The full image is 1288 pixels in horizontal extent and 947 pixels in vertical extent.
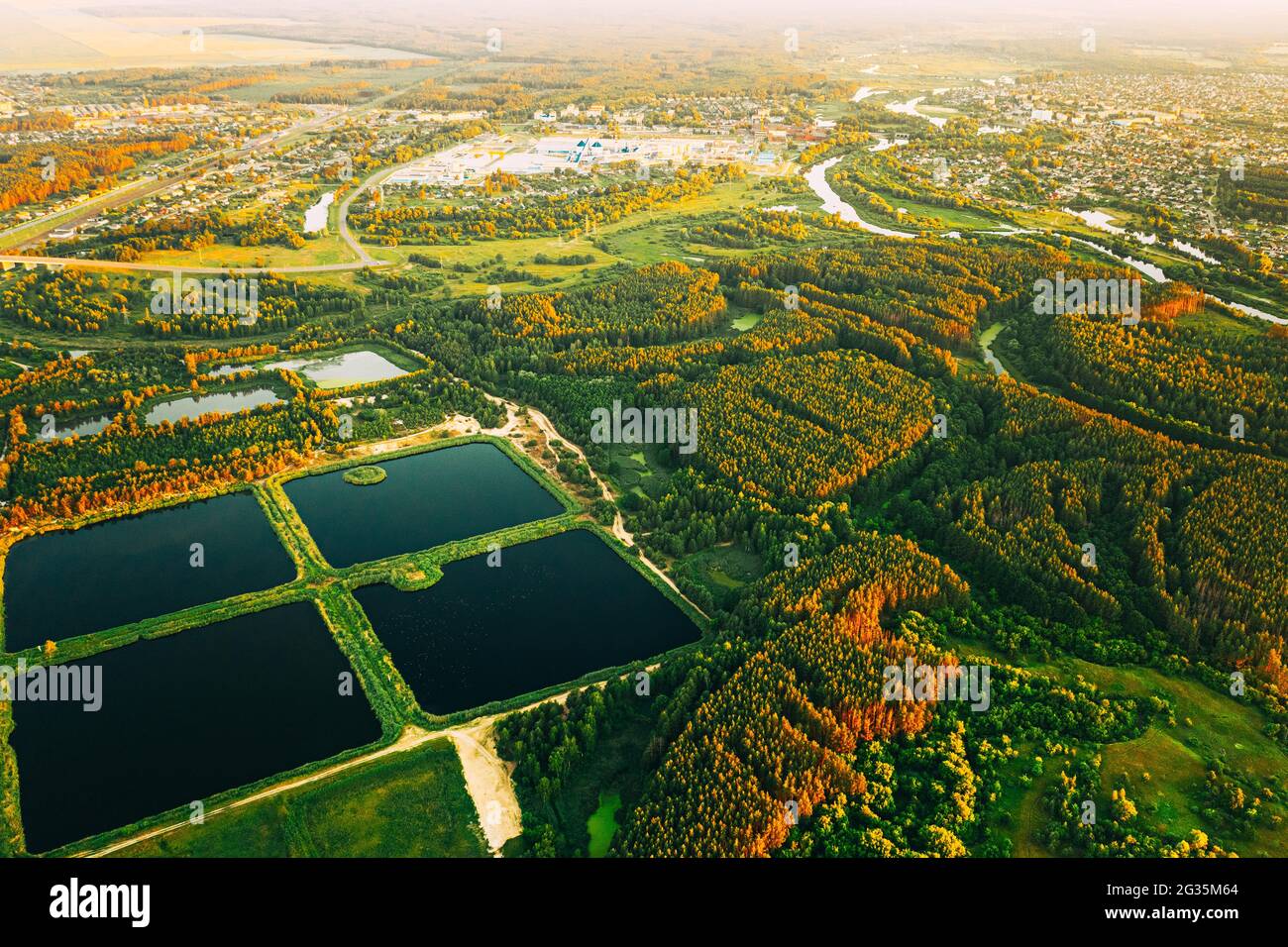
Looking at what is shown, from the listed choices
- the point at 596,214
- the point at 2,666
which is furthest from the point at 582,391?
the point at 596,214

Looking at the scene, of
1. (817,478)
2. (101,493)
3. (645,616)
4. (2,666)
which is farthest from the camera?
(817,478)

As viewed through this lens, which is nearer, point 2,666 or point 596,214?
point 2,666

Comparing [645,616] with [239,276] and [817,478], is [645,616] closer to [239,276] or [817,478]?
[817,478]

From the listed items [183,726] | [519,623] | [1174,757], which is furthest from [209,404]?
[1174,757]

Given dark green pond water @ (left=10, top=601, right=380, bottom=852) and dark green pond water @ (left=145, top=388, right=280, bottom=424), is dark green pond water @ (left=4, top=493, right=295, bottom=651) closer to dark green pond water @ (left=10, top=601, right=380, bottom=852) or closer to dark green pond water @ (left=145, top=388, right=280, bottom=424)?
dark green pond water @ (left=10, top=601, right=380, bottom=852)

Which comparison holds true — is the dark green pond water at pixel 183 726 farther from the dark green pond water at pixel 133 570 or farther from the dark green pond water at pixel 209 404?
the dark green pond water at pixel 209 404

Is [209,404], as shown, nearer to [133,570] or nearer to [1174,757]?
[133,570]

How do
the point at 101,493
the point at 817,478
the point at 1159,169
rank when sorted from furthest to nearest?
the point at 1159,169 < the point at 817,478 < the point at 101,493

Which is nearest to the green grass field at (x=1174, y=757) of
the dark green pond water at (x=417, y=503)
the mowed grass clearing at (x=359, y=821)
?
the mowed grass clearing at (x=359, y=821)
